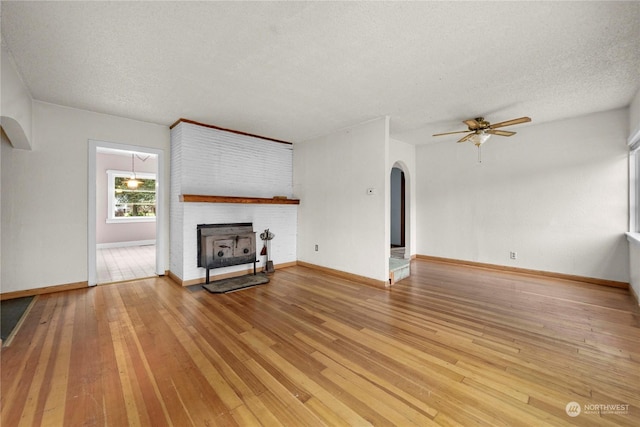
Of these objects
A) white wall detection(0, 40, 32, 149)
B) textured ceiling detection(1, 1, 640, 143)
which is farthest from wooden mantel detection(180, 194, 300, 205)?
white wall detection(0, 40, 32, 149)

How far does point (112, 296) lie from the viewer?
144 inches

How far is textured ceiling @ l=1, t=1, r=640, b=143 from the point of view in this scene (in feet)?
6.46

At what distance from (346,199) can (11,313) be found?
4.62 m

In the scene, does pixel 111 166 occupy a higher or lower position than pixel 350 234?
higher

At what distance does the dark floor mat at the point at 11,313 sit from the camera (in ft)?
8.56

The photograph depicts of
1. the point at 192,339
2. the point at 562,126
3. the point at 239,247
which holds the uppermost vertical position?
the point at 562,126

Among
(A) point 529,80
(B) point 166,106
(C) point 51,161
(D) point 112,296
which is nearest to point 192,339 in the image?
(D) point 112,296

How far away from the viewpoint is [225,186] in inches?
189

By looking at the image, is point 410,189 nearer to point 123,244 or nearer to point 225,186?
point 225,186

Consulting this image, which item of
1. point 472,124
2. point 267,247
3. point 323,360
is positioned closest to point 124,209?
point 267,247

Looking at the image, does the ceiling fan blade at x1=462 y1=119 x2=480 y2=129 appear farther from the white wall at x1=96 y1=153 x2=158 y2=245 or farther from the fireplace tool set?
the white wall at x1=96 y1=153 x2=158 y2=245

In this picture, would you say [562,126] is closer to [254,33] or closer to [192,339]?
[254,33]

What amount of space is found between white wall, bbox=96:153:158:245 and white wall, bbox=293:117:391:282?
19.5 feet

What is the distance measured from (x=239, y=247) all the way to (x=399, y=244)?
17.8ft
